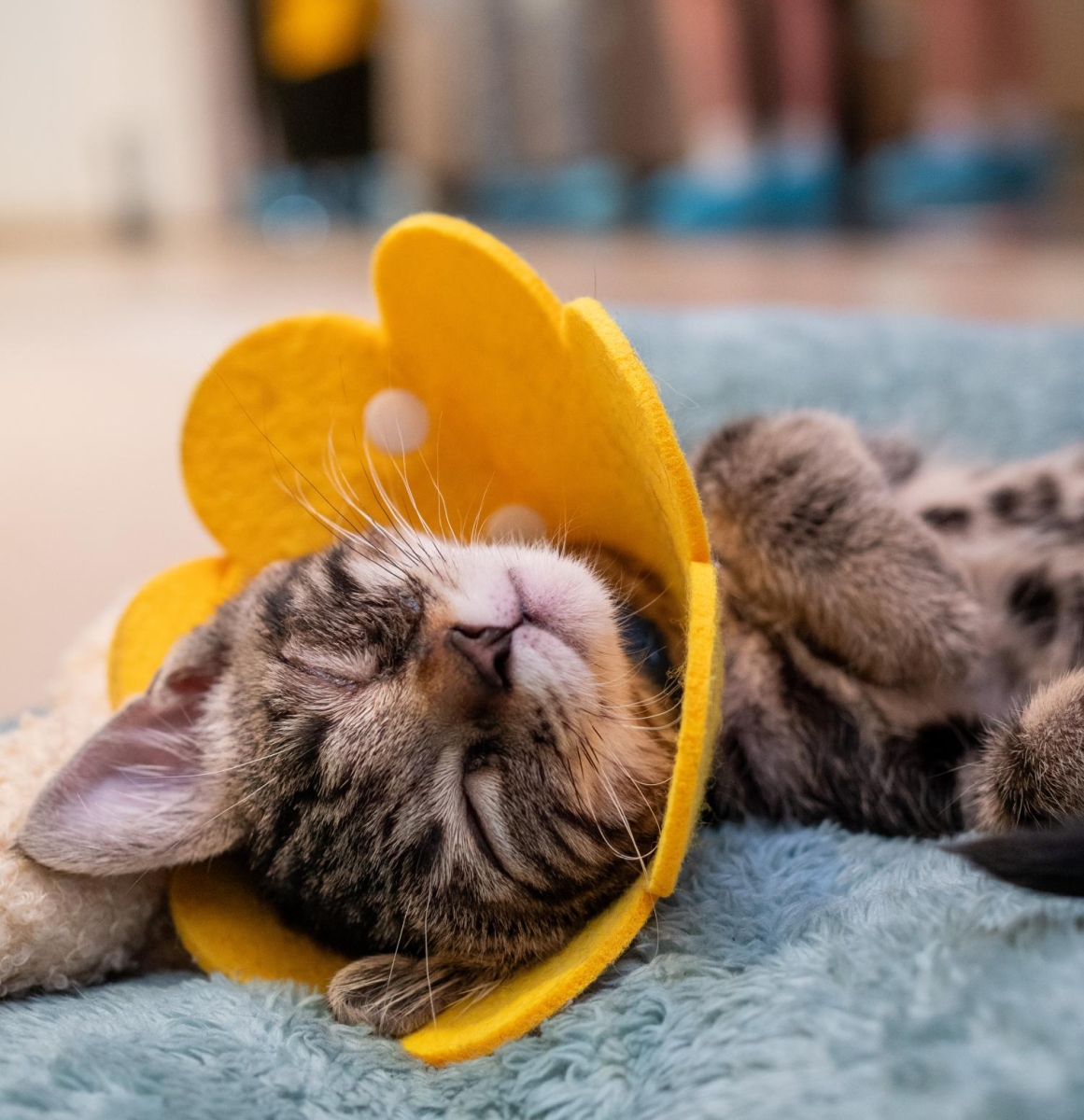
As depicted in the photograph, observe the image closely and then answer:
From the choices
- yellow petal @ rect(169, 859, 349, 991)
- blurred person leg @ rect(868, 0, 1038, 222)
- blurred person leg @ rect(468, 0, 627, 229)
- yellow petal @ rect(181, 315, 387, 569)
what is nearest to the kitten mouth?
yellow petal @ rect(169, 859, 349, 991)

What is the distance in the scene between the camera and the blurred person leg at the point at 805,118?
5297 mm

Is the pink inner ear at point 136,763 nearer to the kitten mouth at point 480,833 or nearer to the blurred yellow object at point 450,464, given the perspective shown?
the blurred yellow object at point 450,464

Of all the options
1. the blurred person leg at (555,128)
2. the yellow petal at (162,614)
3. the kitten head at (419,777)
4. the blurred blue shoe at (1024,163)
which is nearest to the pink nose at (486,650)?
the kitten head at (419,777)

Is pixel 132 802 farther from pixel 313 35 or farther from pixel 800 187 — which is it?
pixel 313 35

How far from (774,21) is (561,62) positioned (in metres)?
1.14

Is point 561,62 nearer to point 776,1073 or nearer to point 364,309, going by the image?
point 364,309

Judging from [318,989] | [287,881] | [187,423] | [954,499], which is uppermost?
[187,423]

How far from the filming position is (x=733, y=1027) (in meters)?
0.88

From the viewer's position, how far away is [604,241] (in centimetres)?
572

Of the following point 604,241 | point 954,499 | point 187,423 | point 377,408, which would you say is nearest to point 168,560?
point 187,423

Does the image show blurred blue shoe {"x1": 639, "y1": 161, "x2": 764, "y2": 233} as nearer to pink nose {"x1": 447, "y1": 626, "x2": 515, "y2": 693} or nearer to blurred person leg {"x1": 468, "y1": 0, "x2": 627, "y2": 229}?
blurred person leg {"x1": 468, "y1": 0, "x2": 627, "y2": 229}

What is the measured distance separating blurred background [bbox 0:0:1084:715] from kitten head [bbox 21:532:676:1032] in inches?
50.5

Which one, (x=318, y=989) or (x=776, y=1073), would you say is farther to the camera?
(x=318, y=989)

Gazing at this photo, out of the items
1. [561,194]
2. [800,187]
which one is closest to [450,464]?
[800,187]
